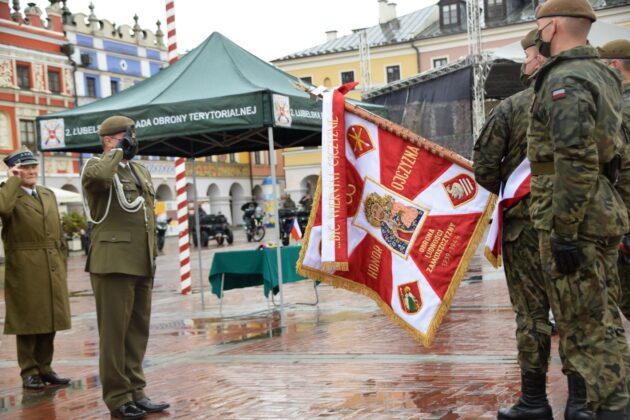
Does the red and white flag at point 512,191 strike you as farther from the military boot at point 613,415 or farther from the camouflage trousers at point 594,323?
the military boot at point 613,415

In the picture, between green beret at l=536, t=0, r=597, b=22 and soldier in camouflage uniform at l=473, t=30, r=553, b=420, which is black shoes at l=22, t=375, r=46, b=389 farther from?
green beret at l=536, t=0, r=597, b=22

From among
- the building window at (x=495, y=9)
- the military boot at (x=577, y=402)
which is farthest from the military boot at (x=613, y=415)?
the building window at (x=495, y=9)

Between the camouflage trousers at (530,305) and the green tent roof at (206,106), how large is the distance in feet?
16.2

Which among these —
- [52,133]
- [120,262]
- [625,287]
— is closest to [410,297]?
[625,287]

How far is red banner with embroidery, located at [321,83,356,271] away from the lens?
657cm

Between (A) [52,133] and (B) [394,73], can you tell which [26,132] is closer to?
(B) [394,73]

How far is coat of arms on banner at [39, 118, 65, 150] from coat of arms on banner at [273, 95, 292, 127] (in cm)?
323

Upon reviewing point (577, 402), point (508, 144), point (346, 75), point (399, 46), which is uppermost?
point (399, 46)

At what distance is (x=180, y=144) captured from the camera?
12.6m

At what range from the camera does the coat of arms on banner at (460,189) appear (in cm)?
625

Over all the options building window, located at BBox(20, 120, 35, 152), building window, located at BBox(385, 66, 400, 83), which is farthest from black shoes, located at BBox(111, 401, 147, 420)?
building window, located at BBox(385, 66, 400, 83)

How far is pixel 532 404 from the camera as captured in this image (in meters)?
4.77

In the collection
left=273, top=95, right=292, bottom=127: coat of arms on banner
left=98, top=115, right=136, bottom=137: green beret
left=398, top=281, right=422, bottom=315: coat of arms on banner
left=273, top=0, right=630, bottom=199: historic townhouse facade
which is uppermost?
left=273, top=0, right=630, bottom=199: historic townhouse facade

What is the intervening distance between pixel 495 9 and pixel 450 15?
11.7 feet
